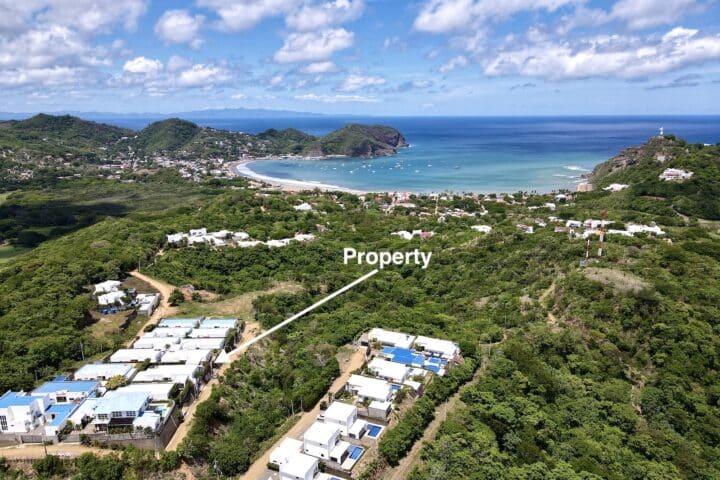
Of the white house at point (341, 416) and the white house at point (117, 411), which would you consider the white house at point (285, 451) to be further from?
the white house at point (117, 411)

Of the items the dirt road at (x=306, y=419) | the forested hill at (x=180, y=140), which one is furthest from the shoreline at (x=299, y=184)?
the dirt road at (x=306, y=419)

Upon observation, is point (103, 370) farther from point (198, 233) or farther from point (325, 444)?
point (198, 233)

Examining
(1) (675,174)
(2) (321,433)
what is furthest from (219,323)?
(1) (675,174)

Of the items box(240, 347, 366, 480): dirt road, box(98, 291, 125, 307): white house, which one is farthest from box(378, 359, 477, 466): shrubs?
box(98, 291, 125, 307): white house

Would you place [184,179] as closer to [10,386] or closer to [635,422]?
[10,386]

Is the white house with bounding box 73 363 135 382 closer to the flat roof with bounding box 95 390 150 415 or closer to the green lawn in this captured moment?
the flat roof with bounding box 95 390 150 415

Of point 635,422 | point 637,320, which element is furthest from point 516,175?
point 635,422
